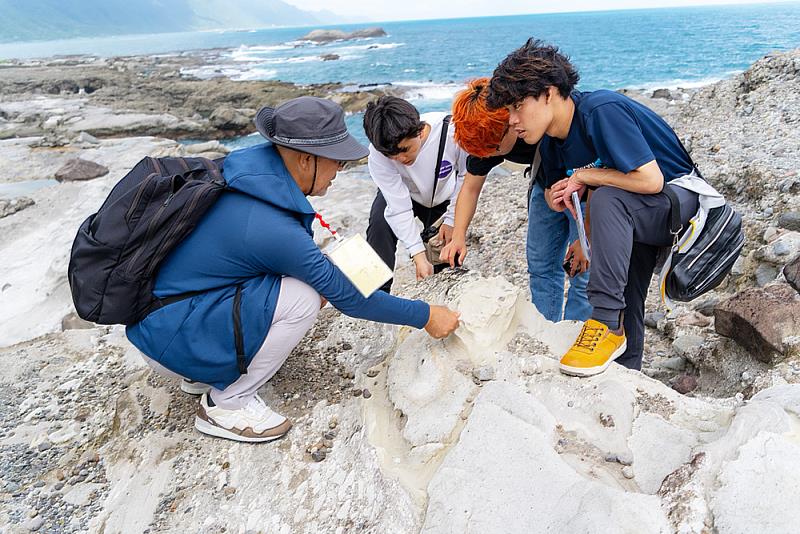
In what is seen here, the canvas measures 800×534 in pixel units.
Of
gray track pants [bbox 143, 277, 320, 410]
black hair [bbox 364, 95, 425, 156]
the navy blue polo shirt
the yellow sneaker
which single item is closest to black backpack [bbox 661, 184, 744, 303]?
the navy blue polo shirt

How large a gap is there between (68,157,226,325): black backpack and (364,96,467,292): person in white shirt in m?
1.09

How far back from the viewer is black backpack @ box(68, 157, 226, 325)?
2082 mm

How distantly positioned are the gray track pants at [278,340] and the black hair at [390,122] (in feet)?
3.33

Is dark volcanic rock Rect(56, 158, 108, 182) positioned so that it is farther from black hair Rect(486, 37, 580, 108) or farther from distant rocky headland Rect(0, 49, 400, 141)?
black hair Rect(486, 37, 580, 108)

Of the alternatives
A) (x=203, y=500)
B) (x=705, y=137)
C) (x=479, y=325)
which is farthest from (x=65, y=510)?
(x=705, y=137)

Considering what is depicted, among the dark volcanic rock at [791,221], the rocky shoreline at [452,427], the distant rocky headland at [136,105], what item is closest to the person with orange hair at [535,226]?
the rocky shoreline at [452,427]

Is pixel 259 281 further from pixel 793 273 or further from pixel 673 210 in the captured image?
pixel 793 273

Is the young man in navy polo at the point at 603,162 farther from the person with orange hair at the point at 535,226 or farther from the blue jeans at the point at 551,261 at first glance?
the blue jeans at the point at 551,261

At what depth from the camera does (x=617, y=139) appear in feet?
7.07

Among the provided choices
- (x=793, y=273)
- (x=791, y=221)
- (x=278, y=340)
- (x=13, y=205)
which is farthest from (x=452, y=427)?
(x=13, y=205)

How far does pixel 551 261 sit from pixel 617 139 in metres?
1.16

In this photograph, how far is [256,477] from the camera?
7.47 feet

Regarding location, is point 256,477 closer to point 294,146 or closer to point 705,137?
point 294,146

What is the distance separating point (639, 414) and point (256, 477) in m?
1.60
